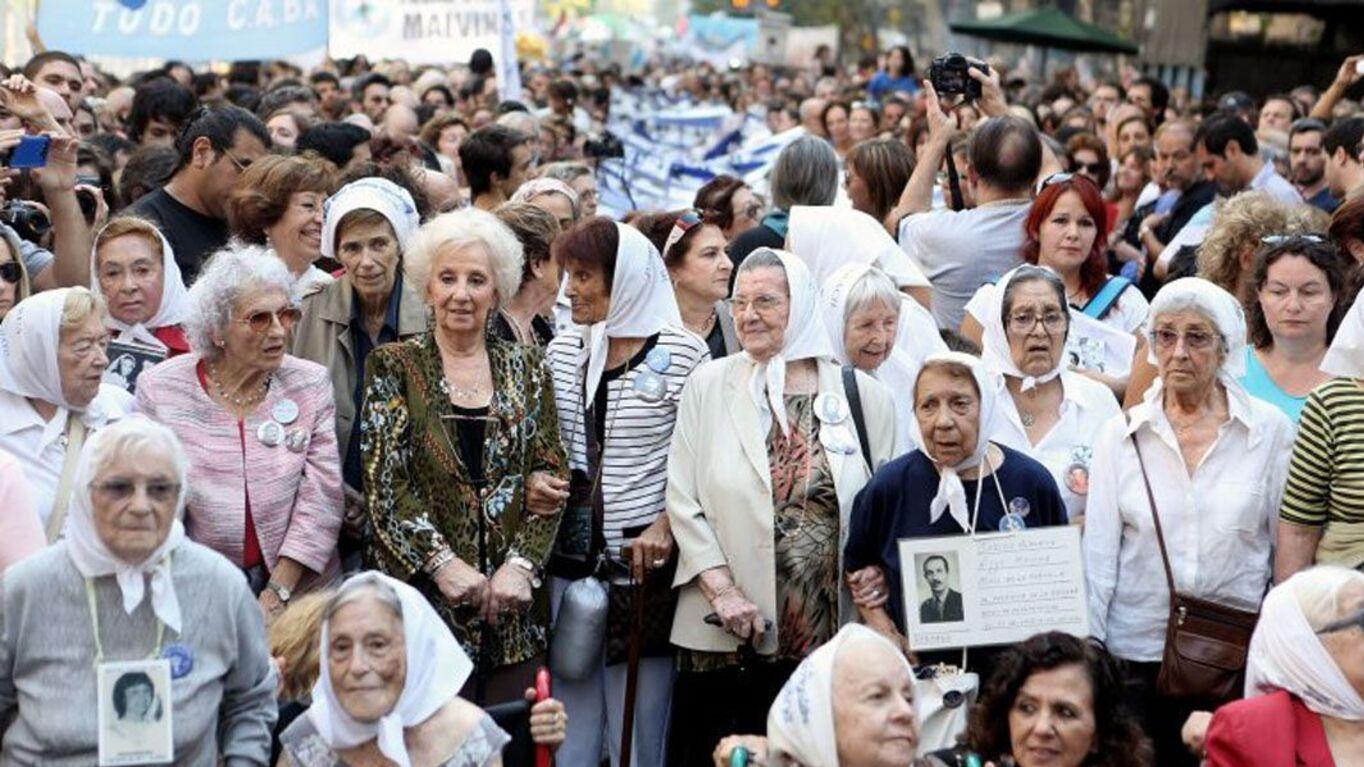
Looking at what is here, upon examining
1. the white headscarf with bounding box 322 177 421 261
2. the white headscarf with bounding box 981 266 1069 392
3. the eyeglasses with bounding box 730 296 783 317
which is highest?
the white headscarf with bounding box 322 177 421 261

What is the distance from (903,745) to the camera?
227 inches

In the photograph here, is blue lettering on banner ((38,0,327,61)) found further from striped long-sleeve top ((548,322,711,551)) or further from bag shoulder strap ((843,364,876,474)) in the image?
bag shoulder strap ((843,364,876,474))

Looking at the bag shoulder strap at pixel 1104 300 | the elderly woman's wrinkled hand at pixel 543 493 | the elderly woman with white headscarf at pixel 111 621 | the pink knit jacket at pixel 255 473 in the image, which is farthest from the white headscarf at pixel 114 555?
the bag shoulder strap at pixel 1104 300

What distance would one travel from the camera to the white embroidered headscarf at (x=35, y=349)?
21.5 ft

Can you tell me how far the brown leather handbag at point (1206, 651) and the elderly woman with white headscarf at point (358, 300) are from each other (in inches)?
101

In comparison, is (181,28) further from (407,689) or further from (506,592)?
(407,689)

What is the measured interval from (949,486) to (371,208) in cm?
229

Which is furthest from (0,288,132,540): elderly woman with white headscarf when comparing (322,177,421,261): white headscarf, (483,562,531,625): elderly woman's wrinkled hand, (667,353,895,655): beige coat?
(667,353,895,655): beige coat

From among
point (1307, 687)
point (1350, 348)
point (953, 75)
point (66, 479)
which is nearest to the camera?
point (1307, 687)

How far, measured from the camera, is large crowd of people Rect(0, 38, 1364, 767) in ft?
19.0

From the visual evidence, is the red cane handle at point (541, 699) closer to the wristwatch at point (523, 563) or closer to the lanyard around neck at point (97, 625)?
the wristwatch at point (523, 563)

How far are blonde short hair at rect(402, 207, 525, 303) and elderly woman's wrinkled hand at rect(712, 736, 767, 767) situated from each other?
186 centimetres

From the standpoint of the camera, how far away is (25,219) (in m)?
8.56

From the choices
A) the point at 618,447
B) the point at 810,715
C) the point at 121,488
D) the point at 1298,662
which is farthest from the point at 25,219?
→ the point at 1298,662
